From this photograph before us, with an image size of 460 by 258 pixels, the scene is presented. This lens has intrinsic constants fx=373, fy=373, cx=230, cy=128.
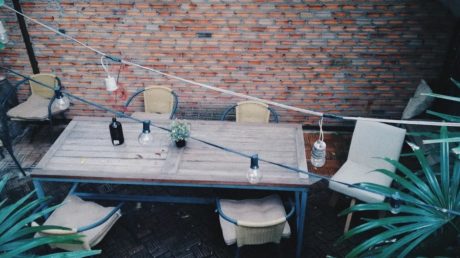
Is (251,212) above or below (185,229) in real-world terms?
above

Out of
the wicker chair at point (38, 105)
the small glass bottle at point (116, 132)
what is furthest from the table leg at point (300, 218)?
the wicker chair at point (38, 105)

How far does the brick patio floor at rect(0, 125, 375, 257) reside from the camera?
4.02m

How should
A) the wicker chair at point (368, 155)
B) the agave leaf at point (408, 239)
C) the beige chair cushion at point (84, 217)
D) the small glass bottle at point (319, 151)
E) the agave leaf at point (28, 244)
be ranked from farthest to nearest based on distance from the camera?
the wicker chair at point (368, 155) → the beige chair cushion at point (84, 217) → the small glass bottle at point (319, 151) → the agave leaf at point (408, 239) → the agave leaf at point (28, 244)

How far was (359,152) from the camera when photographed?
174 inches

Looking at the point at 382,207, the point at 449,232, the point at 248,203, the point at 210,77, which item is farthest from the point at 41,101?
the point at 449,232

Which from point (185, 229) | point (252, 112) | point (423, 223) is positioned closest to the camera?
point (423, 223)

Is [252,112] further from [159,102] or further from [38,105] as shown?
[38,105]

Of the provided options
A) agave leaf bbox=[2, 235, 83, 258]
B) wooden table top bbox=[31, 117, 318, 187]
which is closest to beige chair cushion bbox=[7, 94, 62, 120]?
wooden table top bbox=[31, 117, 318, 187]

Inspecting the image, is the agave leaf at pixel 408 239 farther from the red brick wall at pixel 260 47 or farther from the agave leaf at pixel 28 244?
the red brick wall at pixel 260 47

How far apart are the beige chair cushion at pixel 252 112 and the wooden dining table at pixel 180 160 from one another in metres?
0.48

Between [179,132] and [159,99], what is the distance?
1.55 metres

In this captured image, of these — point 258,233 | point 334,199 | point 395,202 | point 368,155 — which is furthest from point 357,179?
point 395,202

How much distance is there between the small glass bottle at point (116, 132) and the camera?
394cm

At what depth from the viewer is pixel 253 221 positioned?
358cm
